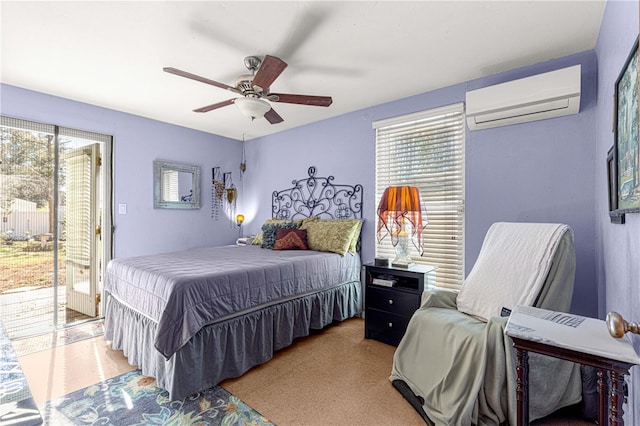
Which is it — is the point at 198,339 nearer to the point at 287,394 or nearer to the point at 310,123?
the point at 287,394

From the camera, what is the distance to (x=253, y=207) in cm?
491

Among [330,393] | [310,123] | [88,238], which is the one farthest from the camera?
[310,123]

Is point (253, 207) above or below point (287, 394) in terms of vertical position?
above

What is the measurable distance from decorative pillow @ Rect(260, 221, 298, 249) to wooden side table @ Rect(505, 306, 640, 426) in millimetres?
2693

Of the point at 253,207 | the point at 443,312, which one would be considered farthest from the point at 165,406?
the point at 253,207

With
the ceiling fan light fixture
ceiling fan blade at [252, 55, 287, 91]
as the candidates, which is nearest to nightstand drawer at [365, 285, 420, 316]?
the ceiling fan light fixture

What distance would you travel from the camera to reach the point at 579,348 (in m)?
1.05

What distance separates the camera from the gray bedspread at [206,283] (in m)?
1.94

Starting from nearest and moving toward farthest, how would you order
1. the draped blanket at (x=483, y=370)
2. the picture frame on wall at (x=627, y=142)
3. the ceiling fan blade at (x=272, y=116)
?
the picture frame on wall at (x=627, y=142)
the draped blanket at (x=483, y=370)
the ceiling fan blade at (x=272, y=116)

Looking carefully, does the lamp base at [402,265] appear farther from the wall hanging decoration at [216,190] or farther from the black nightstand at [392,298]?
the wall hanging decoration at [216,190]

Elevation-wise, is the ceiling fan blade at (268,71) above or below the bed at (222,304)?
above

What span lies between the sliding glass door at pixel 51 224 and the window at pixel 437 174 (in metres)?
3.43

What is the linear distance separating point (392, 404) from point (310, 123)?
3.37 metres

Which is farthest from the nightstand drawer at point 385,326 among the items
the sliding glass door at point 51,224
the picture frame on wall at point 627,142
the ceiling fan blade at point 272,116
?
the sliding glass door at point 51,224
